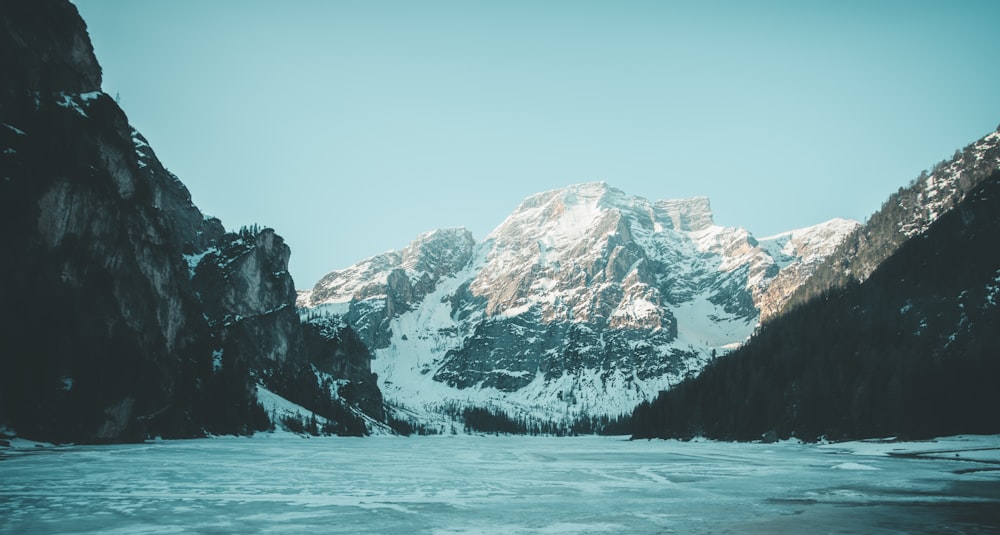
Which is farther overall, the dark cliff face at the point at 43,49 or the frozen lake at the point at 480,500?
the dark cliff face at the point at 43,49

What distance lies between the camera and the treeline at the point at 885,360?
270ft

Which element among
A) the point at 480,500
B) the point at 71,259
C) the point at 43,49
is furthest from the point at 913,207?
the point at 43,49

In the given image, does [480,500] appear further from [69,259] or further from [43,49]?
[43,49]

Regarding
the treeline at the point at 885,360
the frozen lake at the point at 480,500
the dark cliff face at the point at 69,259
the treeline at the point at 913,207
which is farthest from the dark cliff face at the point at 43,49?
the treeline at the point at 913,207

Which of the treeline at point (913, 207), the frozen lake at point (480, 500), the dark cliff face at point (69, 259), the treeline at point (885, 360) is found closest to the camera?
the frozen lake at point (480, 500)

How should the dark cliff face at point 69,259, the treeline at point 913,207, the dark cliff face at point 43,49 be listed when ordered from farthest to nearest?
1. the treeline at point 913,207
2. the dark cliff face at point 43,49
3. the dark cliff face at point 69,259

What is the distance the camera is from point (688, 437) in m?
149

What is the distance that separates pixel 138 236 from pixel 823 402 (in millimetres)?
126583

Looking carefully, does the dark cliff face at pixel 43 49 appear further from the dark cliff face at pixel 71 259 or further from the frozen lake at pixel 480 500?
the frozen lake at pixel 480 500

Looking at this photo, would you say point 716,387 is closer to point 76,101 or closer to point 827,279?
point 827,279

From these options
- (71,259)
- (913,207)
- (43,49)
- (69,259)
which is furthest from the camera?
(913,207)

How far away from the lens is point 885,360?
105625mm

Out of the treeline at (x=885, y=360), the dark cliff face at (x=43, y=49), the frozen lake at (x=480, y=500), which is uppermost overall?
the dark cliff face at (x=43, y=49)

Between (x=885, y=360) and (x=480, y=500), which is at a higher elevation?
(x=885, y=360)
